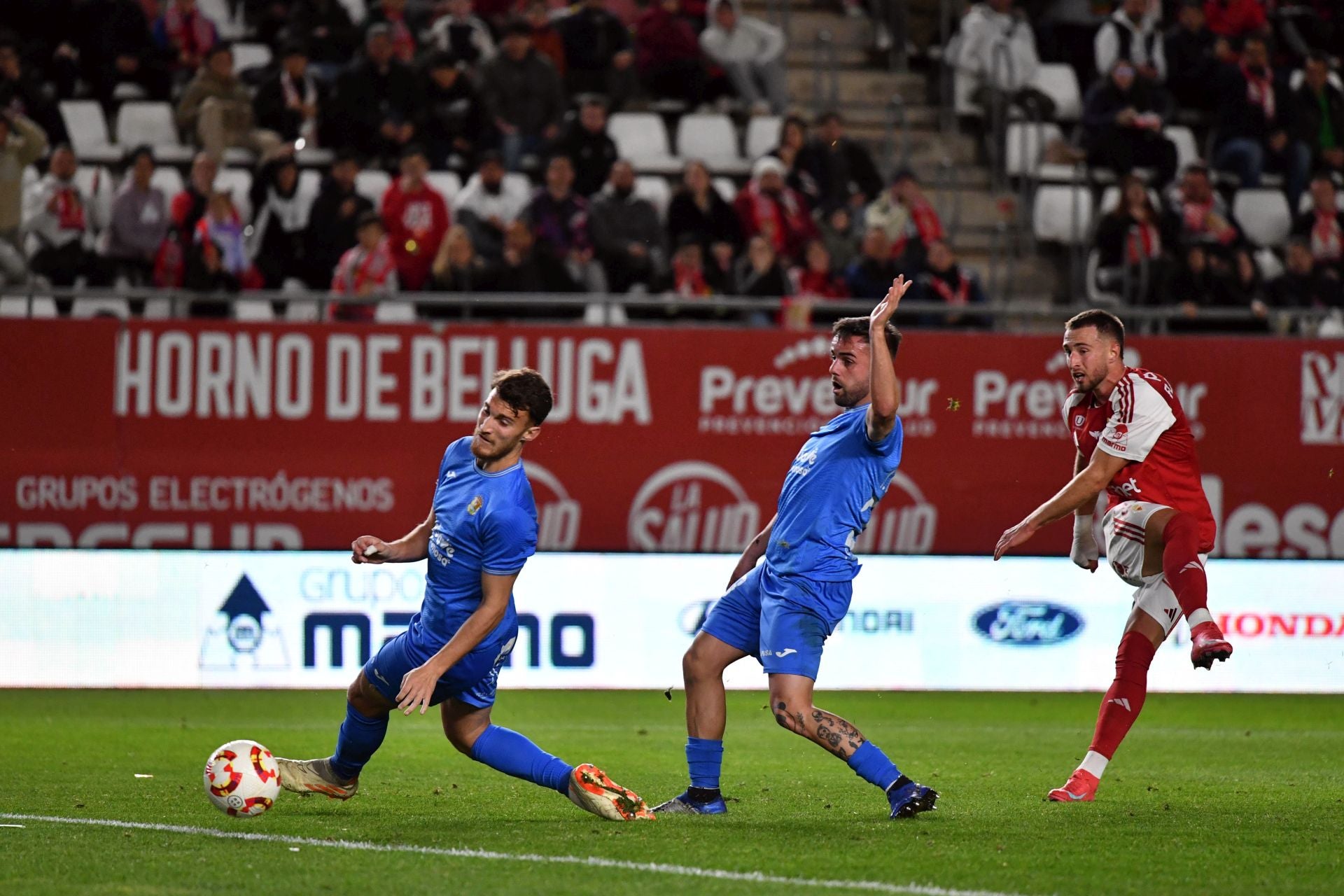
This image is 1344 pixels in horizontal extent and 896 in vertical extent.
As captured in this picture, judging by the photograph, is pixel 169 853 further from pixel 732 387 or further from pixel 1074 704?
pixel 732 387

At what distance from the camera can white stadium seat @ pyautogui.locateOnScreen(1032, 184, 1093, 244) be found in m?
18.7

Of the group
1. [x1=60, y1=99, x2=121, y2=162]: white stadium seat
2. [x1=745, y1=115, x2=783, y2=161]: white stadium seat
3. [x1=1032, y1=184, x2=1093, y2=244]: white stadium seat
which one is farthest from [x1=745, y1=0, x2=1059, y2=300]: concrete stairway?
[x1=60, y1=99, x2=121, y2=162]: white stadium seat

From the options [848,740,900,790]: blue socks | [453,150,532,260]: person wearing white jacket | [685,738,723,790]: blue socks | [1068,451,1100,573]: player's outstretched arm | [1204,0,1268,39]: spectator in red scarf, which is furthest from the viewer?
[1204,0,1268,39]: spectator in red scarf

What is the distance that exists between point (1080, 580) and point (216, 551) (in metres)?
6.37

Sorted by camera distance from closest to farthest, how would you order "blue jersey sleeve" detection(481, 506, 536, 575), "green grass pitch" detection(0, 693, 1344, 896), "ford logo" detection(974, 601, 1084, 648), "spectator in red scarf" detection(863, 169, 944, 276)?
1. "green grass pitch" detection(0, 693, 1344, 896)
2. "blue jersey sleeve" detection(481, 506, 536, 575)
3. "ford logo" detection(974, 601, 1084, 648)
4. "spectator in red scarf" detection(863, 169, 944, 276)

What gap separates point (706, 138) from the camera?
18.8 meters

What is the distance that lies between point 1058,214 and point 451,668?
1324 cm

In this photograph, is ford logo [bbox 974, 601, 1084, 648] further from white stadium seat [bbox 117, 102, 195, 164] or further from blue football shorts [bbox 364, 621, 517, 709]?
white stadium seat [bbox 117, 102, 195, 164]

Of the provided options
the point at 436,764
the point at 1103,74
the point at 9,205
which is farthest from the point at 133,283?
the point at 1103,74

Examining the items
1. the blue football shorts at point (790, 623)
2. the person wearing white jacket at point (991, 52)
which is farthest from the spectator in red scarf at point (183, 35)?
the blue football shorts at point (790, 623)

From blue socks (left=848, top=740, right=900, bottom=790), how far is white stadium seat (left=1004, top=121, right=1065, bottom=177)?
12419 millimetres

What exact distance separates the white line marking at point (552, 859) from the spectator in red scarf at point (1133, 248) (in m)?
12.1

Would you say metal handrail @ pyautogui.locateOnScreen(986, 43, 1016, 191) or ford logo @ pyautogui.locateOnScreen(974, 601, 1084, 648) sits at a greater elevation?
metal handrail @ pyautogui.locateOnScreen(986, 43, 1016, 191)

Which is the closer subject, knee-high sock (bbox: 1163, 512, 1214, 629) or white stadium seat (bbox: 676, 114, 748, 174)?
knee-high sock (bbox: 1163, 512, 1214, 629)
